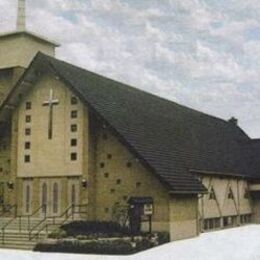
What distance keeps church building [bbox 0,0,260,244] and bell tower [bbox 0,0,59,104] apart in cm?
8

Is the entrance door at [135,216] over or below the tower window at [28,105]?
below

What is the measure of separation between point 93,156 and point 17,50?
416 inches

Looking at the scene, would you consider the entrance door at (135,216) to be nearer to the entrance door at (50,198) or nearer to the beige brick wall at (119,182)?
the beige brick wall at (119,182)

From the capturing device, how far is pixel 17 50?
123 feet

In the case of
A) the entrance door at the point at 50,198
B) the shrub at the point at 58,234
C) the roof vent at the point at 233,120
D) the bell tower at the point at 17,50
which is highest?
the bell tower at the point at 17,50

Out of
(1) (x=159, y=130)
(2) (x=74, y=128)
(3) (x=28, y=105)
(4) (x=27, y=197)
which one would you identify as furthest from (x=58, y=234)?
(1) (x=159, y=130)

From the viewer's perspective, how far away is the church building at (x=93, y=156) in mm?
29031

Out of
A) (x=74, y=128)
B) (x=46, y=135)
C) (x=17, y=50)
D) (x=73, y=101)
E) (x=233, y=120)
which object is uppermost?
(x=17, y=50)

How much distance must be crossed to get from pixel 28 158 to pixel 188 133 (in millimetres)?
12077

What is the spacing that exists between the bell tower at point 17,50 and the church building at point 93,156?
8 cm

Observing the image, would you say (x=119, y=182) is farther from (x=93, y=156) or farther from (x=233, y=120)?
(x=233, y=120)

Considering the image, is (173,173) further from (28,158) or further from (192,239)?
(28,158)

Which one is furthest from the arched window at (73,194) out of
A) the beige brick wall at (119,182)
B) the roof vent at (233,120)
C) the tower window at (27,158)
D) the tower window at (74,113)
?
the roof vent at (233,120)

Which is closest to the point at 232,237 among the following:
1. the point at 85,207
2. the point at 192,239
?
the point at 192,239
